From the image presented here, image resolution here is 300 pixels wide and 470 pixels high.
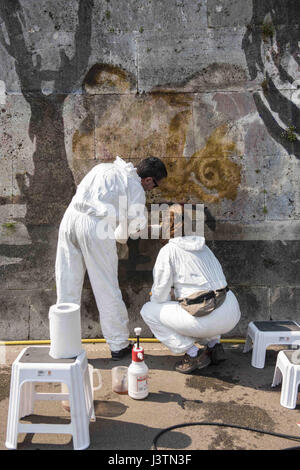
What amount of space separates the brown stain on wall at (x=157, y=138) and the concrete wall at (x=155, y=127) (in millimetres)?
11

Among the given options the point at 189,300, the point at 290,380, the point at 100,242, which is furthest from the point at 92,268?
the point at 290,380

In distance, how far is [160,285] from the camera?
378 centimetres

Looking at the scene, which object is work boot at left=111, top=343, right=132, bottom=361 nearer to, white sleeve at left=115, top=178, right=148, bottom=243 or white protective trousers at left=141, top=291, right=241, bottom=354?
white protective trousers at left=141, top=291, right=241, bottom=354

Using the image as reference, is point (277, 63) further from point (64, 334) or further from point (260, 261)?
point (64, 334)

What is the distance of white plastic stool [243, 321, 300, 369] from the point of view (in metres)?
3.88

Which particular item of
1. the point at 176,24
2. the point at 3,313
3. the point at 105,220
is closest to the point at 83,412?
the point at 105,220

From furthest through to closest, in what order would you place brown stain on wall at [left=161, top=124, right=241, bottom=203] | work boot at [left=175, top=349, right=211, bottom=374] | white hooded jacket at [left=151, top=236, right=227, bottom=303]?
1. brown stain on wall at [left=161, top=124, right=241, bottom=203]
2. work boot at [left=175, top=349, right=211, bottom=374]
3. white hooded jacket at [left=151, top=236, right=227, bottom=303]

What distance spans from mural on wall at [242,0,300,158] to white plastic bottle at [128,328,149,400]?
107 inches

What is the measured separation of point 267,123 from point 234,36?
97 centimetres

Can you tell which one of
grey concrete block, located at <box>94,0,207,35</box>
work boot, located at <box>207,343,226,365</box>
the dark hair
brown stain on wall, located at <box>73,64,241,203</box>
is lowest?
work boot, located at <box>207,343,226,365</box>

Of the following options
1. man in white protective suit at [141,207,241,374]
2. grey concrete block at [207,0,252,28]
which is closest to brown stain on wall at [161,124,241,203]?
man in white protective suit at [141,207,241,374]

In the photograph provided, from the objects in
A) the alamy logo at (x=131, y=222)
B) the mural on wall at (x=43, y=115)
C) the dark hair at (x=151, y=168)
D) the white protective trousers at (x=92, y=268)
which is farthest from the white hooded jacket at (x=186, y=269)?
the mural on wall at (x=43, y=115)

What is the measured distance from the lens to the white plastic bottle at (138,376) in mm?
3346

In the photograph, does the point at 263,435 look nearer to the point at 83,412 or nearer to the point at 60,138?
the point at 83,412
